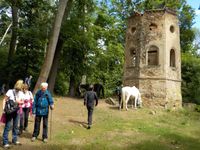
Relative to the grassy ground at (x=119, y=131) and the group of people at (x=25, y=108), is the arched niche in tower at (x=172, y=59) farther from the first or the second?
the group of people at (x=25, y=108)

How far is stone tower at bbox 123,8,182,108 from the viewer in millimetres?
21312

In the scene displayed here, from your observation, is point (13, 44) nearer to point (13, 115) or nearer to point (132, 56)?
point (132, 56)

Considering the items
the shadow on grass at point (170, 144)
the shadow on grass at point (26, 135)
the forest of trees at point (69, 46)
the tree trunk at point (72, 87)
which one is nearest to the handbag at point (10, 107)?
the shadow on grass at point (26, 135)

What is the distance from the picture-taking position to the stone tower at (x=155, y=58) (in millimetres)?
21312

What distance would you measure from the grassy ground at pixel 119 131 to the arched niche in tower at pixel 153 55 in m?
3.95

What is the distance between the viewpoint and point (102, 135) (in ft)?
41.9

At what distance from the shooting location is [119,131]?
1381 centimetres

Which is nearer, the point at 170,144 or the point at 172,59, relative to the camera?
the point at 170,144

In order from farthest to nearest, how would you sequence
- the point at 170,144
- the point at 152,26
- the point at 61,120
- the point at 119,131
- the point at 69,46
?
the point at 69,46 < the point at 152,26 < the point at 61,120 < the point at 119,131 < the point at 170,144

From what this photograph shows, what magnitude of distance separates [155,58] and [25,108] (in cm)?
1281

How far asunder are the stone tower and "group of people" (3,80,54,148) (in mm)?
10952

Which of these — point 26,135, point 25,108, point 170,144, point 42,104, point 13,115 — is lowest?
point 170,144

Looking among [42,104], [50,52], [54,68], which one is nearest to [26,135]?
[42,104]

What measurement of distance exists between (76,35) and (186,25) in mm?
18779
